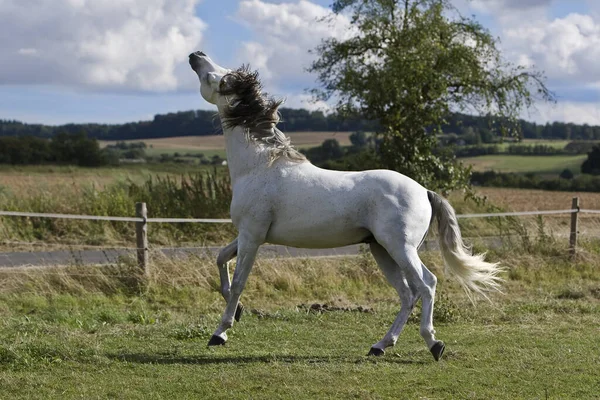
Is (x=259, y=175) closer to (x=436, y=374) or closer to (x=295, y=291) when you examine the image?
(x=436, y=374)

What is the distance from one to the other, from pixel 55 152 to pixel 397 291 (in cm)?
3285

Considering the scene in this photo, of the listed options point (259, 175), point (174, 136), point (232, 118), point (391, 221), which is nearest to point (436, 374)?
point (391, 221)

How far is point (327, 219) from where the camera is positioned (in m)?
7.33

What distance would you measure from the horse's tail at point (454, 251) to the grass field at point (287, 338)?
702 mm

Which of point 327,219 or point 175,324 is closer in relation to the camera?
point 327,219

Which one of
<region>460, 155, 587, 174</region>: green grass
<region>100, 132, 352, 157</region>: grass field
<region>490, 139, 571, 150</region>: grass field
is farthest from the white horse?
<region>490, 139, 571, 150</region>: grass field

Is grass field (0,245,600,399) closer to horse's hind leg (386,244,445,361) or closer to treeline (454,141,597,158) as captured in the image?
horse's hind leg (386,244,445,361)

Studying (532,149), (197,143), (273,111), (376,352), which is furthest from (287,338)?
(197,143)

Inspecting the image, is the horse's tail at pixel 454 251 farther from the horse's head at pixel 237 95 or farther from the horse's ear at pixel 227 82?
the horse's ear at pixel 227 82

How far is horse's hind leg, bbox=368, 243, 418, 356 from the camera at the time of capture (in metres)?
7.31

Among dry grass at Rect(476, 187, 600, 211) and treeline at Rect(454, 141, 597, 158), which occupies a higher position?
treeline at Rect(454, 141, 597, 158)

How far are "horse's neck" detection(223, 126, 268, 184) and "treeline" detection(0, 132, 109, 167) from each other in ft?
97.0

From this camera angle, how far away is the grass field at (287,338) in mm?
6164

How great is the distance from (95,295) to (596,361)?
712cm
